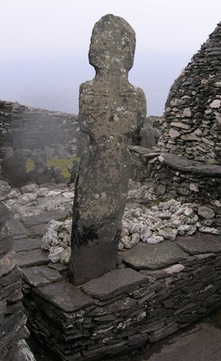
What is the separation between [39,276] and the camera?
6.11m

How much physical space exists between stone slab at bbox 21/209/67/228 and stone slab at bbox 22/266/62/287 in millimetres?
1714

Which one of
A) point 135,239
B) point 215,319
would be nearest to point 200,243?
point 135,239

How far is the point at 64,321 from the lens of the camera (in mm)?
5523

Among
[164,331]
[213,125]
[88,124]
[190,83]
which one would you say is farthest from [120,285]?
[190,83]

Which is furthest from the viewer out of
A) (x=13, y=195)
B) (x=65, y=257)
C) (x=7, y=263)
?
(x=13, y=195)

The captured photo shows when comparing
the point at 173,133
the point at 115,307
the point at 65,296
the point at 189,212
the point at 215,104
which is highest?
the point at 215,104

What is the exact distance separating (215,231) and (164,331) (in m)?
2.04

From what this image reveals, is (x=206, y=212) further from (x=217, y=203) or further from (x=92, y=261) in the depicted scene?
(x=92, y=261)

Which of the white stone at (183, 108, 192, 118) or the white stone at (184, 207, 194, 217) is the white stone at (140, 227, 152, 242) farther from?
the white stone at (183, 108, 192, 118)

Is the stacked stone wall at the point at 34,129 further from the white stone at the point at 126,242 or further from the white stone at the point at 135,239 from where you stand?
the white stone at the point at 126,242

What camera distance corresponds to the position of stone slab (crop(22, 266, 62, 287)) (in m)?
5.97

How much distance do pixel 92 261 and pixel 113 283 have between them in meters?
0.44

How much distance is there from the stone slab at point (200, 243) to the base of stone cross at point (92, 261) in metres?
1.34

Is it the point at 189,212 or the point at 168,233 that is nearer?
the point at 168,233
